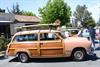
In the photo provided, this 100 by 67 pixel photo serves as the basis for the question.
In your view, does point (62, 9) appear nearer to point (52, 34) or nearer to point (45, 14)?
point (45, 14)

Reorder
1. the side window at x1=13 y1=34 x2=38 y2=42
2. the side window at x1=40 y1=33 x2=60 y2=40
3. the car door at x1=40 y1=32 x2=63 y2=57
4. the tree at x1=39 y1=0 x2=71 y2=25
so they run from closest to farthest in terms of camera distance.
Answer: the car door at x1=40 y1=32 x2=63 y2=57
the side window at x1=40 y1=33 x2=60 y2=40
the side window at x1=13 y1=34 x2=38 y2=42
the tree at x1=39 y1=0 x2=71 y2=25

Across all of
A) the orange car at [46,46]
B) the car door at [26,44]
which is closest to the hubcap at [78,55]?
the orange car at [46,46]

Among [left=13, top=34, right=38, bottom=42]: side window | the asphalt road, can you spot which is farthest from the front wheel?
[left=13, top=34, right=38, bottom=42]: side window

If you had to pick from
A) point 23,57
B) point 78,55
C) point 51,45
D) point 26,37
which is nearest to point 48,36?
point 51,45

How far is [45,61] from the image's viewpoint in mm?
14625

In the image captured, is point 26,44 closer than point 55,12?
Yes

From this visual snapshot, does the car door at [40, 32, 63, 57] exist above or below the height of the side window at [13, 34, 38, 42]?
below

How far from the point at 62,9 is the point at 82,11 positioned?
2304 inches

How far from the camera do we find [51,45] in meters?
14.1

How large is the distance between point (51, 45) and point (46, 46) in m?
0.26

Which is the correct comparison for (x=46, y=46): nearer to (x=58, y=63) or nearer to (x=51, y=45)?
(x=51, y=45)

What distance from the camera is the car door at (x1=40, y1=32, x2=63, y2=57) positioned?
1399 centimetres

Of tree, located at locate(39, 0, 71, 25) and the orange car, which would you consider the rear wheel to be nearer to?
the orange car

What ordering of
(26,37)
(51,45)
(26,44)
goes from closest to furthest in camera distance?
(51,45) → (26,44) → (26,37)
